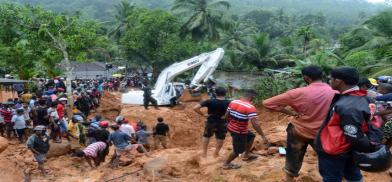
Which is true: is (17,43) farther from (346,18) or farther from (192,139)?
(346,18)

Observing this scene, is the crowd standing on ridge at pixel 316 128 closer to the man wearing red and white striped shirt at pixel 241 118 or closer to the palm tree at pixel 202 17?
the man wearing red and white striped shirt at pixel 241 118

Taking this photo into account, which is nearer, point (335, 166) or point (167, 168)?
point (335, 166)

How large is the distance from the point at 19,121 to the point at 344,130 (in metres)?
11.0

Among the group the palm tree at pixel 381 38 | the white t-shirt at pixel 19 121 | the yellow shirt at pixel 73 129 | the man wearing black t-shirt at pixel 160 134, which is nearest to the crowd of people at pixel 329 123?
the man wearing black t-shirt at pixel 160 134

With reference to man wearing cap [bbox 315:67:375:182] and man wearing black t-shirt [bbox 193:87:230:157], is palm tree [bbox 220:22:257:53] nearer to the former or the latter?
man wearing black t-shirt [bbox 193:87:230:157]

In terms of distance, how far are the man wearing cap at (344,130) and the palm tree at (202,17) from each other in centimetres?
3213

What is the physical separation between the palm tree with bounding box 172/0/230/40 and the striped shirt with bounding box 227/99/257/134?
29.1m

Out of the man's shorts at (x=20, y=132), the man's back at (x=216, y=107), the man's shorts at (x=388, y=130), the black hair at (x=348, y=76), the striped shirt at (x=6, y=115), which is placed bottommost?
the man's shorts at (x=20, y=132)

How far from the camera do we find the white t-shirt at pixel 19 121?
12.6m

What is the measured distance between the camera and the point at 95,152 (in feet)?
31.1

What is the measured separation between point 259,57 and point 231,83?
580cm

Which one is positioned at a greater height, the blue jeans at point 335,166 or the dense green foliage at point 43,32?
the dense green foliage at point 43,32

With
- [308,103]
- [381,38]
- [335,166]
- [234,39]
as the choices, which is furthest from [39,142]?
[234,39]

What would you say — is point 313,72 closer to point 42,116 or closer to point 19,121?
point 42,116
